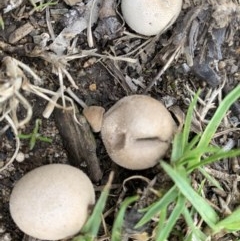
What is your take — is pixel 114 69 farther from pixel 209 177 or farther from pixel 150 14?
pixel 209 177

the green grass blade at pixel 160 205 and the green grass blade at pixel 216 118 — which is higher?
the green grass blade at pixel 216 118

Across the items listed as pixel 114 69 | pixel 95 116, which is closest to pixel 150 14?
pixel 114 69

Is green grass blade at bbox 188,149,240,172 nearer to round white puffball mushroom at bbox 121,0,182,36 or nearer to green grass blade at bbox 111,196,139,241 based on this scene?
green grass blade at bbox 111,196,139,241

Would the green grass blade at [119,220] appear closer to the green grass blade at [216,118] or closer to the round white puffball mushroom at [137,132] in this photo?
the round white puffball mushroom at [137,132]

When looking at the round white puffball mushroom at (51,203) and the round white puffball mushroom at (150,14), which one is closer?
the round white puffball mushroom at (51,203)

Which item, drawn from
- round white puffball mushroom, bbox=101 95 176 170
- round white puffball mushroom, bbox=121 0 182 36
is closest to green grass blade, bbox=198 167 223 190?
round white puffball mushroom, bbox=101 95 176 170

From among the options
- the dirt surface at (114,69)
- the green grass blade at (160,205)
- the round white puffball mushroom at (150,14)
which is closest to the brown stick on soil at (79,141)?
the dirt surface at (114,69)

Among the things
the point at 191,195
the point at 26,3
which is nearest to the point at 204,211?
the point at 191,195
